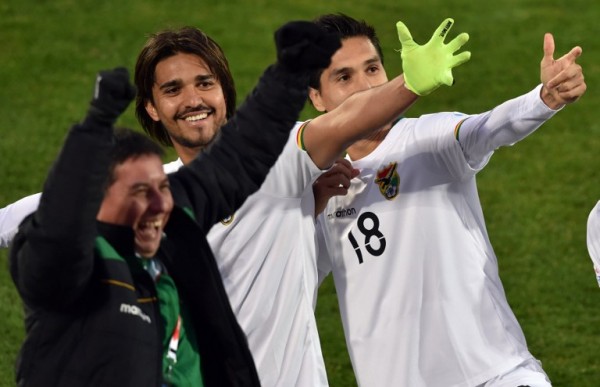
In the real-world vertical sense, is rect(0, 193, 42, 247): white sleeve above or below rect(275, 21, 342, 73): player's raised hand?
below

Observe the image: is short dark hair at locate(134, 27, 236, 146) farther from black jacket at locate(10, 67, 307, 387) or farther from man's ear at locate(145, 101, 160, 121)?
black jacket at locate(10, 67, 307, 387)

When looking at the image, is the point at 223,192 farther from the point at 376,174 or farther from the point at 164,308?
the point at 376,174

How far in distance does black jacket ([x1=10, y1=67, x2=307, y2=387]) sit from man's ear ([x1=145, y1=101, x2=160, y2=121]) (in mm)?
1778

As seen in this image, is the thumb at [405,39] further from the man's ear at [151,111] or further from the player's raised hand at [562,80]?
the man's ear at [151,111]

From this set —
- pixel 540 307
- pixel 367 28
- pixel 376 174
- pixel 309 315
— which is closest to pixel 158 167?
pixel 309 315

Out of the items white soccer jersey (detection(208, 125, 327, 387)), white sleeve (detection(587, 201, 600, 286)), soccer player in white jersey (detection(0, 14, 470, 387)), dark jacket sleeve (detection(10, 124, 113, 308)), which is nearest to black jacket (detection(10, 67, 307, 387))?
dark jacket sleeve (detection(10, 124, 113, 308))

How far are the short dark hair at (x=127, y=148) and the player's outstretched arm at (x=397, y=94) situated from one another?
1036 millimetres

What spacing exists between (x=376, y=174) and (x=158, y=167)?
2.14m

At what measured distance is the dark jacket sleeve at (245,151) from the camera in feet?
15.5

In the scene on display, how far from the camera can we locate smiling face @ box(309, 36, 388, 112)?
654 cm

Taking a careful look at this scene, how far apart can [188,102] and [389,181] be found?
3.05 feet

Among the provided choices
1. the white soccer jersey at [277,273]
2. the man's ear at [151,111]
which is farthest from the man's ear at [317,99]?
the white soccer jersey at [277,273]

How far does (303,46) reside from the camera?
464 cm

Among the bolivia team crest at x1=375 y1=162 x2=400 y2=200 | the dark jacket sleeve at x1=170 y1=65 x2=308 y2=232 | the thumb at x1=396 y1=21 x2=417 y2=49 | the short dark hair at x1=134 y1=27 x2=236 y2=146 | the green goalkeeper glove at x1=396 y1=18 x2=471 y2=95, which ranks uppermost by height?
the short dark hair at x1=134 y1=27 x2=236 y2=146
